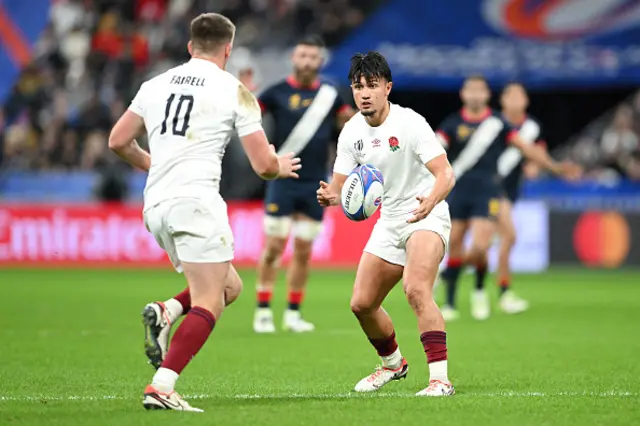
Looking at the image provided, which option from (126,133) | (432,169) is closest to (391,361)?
(432,169)

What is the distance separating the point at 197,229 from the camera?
270 inches

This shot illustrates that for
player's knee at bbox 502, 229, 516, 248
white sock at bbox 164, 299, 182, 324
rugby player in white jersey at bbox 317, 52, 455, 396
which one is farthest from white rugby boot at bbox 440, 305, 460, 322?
white sock at bbox 164, 299, 182, 324

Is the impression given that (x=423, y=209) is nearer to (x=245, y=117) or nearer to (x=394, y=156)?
(x=394, y=156)

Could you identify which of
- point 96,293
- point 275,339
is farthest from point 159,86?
point 96,293

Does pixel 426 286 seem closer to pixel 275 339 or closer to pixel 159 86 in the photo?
pixel 159 86

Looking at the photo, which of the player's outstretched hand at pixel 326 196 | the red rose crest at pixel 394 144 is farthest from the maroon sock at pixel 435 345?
the red rose crest at pixel 394 144

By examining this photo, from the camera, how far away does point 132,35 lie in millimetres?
27641

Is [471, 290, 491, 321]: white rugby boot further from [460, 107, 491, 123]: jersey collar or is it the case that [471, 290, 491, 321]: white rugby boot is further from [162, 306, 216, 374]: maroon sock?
[162, 306, 216, 374]: maroon sock

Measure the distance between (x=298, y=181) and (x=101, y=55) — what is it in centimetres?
1549

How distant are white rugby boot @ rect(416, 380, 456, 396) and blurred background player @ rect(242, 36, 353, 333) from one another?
5.10 m

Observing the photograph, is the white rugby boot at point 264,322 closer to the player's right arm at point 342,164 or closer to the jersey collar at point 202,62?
the player's right arm at point 342,164

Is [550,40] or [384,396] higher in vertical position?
[550,40]

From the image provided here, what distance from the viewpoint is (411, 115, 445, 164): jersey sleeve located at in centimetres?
770

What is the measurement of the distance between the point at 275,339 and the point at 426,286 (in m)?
4.27
